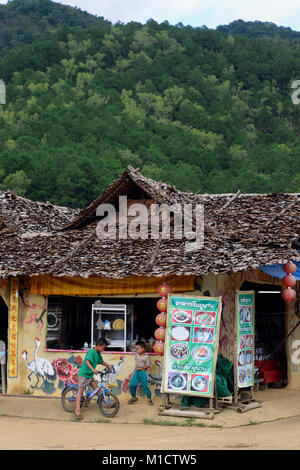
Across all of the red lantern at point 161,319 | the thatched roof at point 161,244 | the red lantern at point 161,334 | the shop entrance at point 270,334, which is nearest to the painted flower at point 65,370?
the thatched roof at point 161,244

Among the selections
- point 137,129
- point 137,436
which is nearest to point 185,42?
point 137,129

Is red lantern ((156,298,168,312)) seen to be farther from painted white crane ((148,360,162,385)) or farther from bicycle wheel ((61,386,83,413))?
bicycle wheel ((61,386,83,413))

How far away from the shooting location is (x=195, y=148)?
52.7 m

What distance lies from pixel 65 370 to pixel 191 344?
333 cm

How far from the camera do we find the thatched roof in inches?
523

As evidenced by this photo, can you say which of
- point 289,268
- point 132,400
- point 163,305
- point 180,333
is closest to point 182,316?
point 180,333

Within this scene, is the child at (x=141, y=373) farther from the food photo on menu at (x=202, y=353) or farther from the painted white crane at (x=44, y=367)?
the painted white crane at (x=44, y=367)

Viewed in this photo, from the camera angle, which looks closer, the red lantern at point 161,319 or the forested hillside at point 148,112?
the red lantern at point 161,319

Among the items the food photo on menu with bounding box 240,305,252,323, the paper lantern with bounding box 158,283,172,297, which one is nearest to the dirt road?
the food photo on menu with bounding box 240,305,252,323

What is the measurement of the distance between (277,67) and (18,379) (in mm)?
72991

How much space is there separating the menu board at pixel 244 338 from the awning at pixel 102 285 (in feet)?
3.73

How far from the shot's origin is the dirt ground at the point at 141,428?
10.5m

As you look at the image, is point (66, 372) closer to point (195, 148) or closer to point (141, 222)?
point (141, 222)

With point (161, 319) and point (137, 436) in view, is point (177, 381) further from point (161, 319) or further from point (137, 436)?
point (137, 436)
